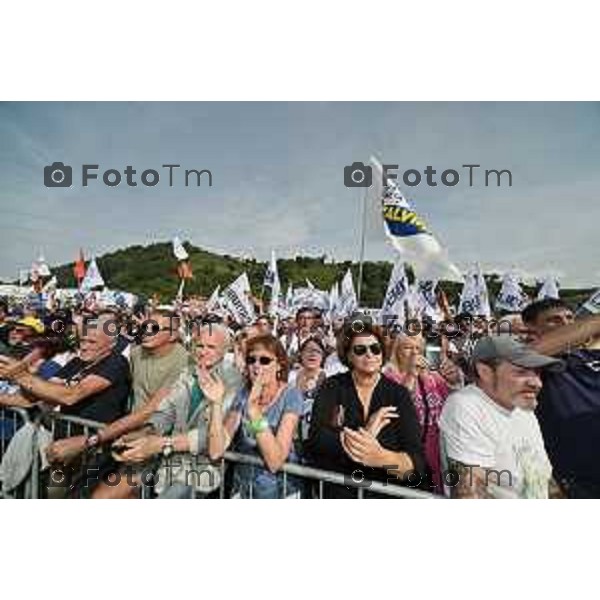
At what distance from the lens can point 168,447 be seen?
4.96 metres

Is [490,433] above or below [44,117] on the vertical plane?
below

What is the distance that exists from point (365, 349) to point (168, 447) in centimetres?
120

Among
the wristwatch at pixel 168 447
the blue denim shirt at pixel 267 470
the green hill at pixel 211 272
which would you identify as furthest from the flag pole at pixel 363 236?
the wristwatch at pixel 168 447

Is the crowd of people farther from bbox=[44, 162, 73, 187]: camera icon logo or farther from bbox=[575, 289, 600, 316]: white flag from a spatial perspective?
bbox=[44, 162, 73, 187]: camera icon logo

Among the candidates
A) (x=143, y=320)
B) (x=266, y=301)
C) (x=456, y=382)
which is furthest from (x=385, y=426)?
(x=143, y=320)

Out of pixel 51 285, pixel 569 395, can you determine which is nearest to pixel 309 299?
pixel 51 285

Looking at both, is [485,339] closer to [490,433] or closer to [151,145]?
[490,433]

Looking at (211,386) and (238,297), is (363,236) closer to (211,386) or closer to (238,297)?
(238,297)

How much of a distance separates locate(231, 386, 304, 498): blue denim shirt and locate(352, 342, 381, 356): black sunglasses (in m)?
0.38

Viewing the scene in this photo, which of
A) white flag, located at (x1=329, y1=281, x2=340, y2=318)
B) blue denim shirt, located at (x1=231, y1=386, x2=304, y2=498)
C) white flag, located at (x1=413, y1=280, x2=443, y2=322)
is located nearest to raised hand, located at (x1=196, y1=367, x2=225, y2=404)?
blue denim shirt, located at (x1=231, y1=386, x2=304, y2=498)

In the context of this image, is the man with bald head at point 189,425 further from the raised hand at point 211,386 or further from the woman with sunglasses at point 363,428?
the woman with sunglasses at point 363,428

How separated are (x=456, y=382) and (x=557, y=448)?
2.17 feet

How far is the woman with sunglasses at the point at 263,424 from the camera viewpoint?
4.86 m

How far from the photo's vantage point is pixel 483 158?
4.97 meters
